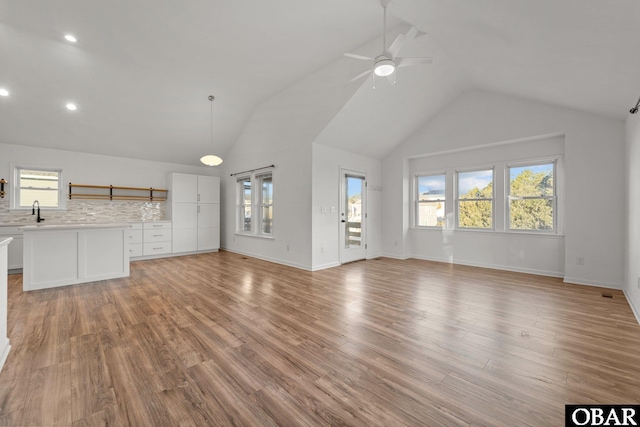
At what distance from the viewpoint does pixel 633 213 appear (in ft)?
11.0

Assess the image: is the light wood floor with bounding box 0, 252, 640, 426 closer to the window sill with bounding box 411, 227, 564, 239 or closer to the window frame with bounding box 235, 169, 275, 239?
the window sill with bounding box 411, 227, 564, 239

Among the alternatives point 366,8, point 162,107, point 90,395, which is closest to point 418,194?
point 366,8

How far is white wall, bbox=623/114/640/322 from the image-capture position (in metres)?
3.09

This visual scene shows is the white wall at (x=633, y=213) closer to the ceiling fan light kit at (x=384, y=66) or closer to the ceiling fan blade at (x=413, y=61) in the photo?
the ceiling fan blade at (x=413, y=61)

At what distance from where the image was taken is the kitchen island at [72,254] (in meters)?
3.97

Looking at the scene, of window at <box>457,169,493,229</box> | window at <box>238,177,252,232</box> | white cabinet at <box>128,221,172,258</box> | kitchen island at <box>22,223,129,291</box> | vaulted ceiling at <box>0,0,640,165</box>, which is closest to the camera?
vaulted ceiling at <box>0,0,640,165</box>

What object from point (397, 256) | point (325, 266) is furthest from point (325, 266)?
point (397, 256)

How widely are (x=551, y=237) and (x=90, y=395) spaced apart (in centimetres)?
644

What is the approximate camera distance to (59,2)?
130 inches

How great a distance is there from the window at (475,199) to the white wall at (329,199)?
2013 millimetres

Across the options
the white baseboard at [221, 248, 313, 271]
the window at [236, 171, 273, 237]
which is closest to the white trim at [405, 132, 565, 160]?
the window at [236, 171, 273, 237]

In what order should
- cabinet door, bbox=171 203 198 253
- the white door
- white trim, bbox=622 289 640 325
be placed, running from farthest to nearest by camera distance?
cabinet door, bbox=171 203 198 253, the white door, white trim, bbox=622 289 640 325

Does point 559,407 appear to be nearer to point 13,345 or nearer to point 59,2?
point 13,345

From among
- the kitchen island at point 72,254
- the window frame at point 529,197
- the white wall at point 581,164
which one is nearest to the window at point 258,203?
the kitchen island at point 72,254
